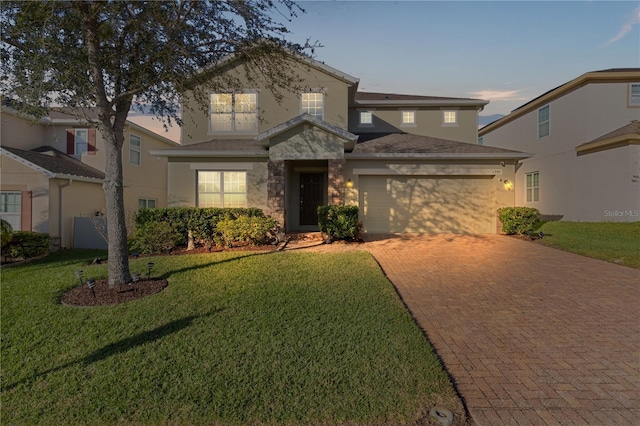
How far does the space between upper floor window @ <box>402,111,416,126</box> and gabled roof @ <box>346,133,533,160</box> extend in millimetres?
1737

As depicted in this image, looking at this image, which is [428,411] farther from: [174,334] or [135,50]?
[135,50]

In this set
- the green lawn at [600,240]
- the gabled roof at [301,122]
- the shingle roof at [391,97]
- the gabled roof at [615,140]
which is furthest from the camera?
the shingle roof at [391,97]

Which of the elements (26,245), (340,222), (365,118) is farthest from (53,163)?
(365,118)

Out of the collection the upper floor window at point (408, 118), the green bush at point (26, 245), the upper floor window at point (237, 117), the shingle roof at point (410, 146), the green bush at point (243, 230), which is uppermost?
the upper floor window at point (408, 118)

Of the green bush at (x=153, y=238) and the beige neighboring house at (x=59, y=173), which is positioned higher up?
the beige neighboring house at (x=59, y=173)

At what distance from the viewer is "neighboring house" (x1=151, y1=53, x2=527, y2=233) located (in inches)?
472

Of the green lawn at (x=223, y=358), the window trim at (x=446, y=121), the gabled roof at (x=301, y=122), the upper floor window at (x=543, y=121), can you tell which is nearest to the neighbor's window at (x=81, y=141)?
the gabled roof at (x=301, y=122)

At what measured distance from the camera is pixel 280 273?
284 inches

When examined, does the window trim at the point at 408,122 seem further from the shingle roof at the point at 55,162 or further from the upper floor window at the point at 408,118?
the shingle roof at the point at 55,162

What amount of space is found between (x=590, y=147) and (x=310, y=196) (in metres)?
13.0

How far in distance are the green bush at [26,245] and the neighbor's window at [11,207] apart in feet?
6.31

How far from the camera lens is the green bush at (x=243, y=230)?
1038 centimetres

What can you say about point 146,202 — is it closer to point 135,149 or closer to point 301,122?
point 135,149

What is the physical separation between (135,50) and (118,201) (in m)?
2.97
